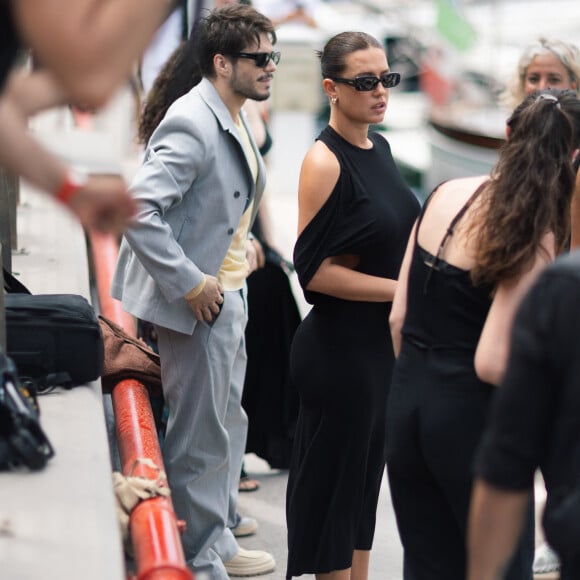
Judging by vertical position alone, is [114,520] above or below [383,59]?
below

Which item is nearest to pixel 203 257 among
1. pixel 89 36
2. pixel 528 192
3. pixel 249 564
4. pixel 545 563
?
pixel 249 564

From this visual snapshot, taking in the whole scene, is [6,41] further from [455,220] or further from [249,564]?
[249,564]

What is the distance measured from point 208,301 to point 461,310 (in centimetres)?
129

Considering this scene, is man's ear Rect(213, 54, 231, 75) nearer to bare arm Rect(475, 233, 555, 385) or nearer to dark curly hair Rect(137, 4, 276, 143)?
dark curly hair Rect(137, 4, 276, 143)

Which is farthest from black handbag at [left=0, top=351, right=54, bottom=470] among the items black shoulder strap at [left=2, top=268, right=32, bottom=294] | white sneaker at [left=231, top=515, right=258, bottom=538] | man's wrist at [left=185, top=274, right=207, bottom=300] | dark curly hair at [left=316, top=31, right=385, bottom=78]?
white sneaker at [left=231, top=515, right=258, bottom=538]

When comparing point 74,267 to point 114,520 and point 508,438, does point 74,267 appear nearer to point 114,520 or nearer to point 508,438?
point 114,520

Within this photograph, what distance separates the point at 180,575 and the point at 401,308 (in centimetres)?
96

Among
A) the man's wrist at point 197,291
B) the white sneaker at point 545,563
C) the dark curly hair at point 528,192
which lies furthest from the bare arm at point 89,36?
the white sneaker at point 545,563

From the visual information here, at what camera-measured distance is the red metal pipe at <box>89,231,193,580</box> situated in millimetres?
3119

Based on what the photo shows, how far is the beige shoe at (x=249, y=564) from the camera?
16.0ft

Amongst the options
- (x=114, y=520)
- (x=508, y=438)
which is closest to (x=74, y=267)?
(x=114, y=520)

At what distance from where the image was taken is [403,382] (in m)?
3.46

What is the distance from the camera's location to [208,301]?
4.39 meters

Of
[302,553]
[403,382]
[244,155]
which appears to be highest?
→ [244,155]
